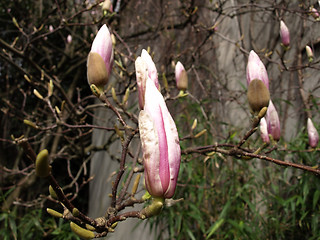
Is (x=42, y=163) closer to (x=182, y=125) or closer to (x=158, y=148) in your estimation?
(x=158, y=148)

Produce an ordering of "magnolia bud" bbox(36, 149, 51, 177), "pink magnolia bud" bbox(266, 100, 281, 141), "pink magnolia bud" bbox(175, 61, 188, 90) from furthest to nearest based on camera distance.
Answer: "pink magnolia bud" bbox(175, 61, 188, 90) < "pink magnolia bud" bbox(266, 100, 281, 141) < "magnolia bud" bbox(36, 149, 51, 177)

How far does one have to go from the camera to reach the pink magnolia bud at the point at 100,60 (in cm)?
47

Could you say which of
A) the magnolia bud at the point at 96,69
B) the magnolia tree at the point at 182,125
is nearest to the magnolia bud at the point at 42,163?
the magnolia tree at the point at 182,125

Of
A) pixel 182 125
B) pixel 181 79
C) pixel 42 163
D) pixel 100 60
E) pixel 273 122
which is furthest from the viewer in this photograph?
pixel 182 125

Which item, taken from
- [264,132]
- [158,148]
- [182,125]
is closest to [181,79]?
[264,132]

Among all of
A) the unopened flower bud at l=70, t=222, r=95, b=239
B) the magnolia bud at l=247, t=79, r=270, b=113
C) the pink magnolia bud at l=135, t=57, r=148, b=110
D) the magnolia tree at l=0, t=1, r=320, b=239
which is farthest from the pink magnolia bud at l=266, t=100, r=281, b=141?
A: the unopened flower bud at l=70, t=222, r=95, b=239

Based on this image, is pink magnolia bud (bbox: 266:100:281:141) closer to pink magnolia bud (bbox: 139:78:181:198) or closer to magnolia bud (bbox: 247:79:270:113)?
magnolia bud (bbox: 247:79:270:113)

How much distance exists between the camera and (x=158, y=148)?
340mm

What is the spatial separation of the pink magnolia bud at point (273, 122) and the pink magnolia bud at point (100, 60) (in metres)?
0.36

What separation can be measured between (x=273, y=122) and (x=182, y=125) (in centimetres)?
130

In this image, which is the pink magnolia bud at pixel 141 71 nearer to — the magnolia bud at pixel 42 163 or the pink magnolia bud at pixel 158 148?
the pink magnolia bud at pixel 158 148

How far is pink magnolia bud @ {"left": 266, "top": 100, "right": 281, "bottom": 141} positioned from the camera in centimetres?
63

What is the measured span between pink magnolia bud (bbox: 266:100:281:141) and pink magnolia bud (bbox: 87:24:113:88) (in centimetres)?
36

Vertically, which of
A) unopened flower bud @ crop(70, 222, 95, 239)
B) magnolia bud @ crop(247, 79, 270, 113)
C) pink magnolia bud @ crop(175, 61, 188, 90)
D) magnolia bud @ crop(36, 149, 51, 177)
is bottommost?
A: unopened flower bud @ crop(70, 222, 95, 239)
